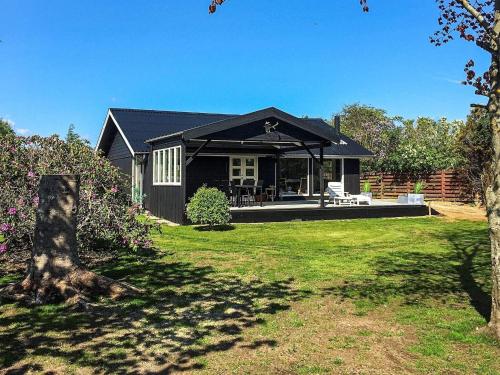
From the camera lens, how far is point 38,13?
17.4 m

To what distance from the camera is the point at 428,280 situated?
7.69m

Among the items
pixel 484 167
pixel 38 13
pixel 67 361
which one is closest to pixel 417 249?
pixel 67 361

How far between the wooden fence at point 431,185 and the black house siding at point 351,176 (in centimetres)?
512

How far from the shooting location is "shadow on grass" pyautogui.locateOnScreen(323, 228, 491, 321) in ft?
21.6

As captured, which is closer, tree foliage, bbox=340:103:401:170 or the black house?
the black house

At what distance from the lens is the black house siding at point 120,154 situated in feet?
79.0

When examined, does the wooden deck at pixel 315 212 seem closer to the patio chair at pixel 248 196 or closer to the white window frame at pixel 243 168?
the patio chair at pixel 248 196

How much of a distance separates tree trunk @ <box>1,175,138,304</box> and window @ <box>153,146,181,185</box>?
9.86m

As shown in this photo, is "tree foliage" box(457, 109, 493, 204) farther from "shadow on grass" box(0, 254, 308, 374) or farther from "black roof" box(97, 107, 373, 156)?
"shadow on grass" box(0, 254, 308, 374)

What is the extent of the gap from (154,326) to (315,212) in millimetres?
13234

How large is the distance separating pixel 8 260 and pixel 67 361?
18.5 feet

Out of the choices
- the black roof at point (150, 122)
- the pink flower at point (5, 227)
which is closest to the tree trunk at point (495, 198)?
the pink flower at point (5, 227)

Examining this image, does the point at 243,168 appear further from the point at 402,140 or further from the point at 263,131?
the point at 402,140

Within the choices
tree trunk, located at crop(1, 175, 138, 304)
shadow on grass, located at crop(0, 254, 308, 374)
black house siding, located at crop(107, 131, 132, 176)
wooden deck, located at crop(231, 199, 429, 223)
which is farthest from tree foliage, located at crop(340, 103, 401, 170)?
tree trunk, located at crop(1, 175, 138, 304)
